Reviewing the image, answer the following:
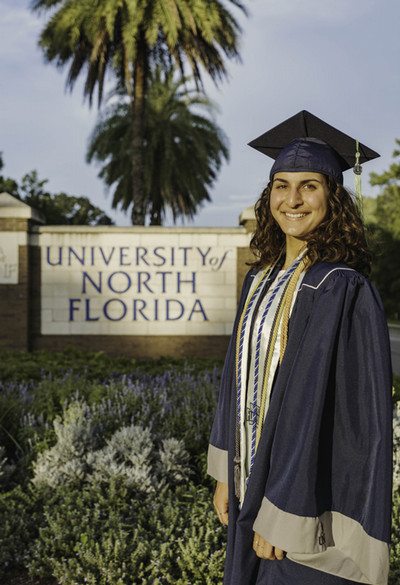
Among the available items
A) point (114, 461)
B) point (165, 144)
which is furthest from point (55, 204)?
point (114, 461)

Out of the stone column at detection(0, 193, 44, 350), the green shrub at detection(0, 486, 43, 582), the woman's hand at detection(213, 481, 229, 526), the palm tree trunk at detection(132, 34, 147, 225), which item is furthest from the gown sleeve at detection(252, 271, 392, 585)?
the palm tree trunk at detection(132, 34, 147, 225)

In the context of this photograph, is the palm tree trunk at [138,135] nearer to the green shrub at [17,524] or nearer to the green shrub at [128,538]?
the green shrub at [17,524]

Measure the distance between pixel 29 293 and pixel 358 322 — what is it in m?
9.42

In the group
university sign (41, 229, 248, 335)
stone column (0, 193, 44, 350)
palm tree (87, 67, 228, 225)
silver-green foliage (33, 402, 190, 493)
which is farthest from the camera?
palm tree (87, 67, 228, 225)

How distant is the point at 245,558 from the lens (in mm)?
1671

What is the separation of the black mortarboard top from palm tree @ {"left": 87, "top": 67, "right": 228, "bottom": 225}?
18378mm

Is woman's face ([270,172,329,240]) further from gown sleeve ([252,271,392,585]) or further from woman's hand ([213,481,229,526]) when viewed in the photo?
woman's hand ([213,481,229,526])

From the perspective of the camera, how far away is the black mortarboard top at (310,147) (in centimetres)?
179

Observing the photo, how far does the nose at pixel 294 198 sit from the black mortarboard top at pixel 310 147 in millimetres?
71

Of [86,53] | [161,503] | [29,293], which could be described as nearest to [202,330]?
[29,293]

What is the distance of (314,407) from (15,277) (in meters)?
9.42

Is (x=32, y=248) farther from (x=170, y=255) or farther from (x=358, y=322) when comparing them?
(x=358, y=322)

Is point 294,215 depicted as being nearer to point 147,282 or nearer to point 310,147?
point 310,147

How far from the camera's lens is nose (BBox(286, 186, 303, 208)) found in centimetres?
175
